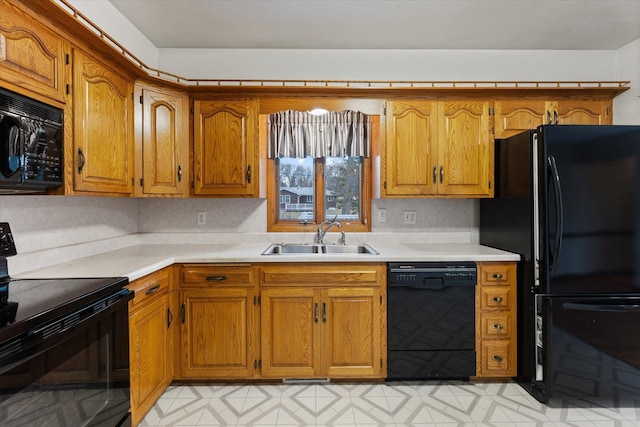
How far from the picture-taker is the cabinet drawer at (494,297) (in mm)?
2281

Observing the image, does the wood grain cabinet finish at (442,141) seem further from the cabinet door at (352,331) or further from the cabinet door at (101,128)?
the cabinet door at (101,128)

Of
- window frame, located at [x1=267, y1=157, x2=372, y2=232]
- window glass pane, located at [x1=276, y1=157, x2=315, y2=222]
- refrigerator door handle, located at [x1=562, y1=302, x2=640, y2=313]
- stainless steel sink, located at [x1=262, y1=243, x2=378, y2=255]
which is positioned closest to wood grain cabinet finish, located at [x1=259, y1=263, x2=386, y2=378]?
stainless steel sink, located at [x1=262, y1=243, x2=378, y2=255]

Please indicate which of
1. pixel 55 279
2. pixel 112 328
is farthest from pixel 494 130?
pixel 55 279

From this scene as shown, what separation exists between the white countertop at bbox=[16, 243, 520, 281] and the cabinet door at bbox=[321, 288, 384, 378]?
0.25 meters

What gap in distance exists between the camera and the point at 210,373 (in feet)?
7.39

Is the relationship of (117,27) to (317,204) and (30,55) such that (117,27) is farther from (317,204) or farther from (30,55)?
(317,204)

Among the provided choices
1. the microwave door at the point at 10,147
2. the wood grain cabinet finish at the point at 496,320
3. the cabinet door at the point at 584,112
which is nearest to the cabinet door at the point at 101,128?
the microwave door at the point at 10,147

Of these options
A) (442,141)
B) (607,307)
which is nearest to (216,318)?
(442,141)

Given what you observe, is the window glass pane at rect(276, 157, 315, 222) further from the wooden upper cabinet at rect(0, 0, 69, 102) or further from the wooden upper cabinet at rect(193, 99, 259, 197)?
the wooden upper cabinet at rect(0, 0, 69, 102)

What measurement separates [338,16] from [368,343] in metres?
2.25

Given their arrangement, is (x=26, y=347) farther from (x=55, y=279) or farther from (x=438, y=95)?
(x=438, y=95)

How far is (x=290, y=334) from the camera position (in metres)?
2.26

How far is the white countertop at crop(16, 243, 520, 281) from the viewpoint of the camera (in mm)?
1771

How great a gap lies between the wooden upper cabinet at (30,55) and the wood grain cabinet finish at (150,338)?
38.9 inches
